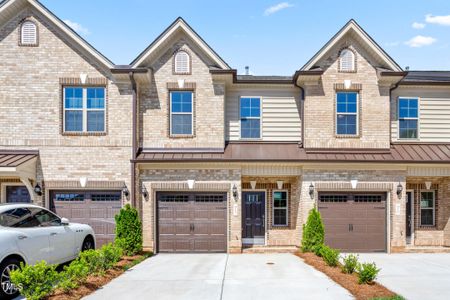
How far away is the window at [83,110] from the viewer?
1271 centimetres

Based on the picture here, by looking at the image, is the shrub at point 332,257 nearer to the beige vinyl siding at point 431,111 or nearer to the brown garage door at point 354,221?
the brown garage door at point 354,221

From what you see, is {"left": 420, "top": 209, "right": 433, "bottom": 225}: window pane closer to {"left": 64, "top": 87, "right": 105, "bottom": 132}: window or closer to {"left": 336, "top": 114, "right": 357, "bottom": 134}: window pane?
{"left": 336, "top": 114, "right": 357, "bottom": 134}: window pane

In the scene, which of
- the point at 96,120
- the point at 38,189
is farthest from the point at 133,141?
the point at 38,189

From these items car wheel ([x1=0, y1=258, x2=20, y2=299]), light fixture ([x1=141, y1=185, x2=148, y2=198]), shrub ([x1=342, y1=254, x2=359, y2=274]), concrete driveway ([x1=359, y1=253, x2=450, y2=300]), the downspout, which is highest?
the downspout

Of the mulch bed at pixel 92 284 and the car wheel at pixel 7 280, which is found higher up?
the car wheel at pixel 7 280

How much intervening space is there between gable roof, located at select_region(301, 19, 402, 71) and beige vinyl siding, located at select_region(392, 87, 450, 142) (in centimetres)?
160

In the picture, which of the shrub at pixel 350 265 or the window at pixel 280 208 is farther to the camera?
the window at pixel 280 208

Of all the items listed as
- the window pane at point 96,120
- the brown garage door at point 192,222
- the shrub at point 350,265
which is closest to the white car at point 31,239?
the brown garage door at point 192,222

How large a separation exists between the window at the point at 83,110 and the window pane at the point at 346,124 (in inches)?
365

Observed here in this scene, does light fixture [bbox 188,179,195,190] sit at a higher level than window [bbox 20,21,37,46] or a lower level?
lower

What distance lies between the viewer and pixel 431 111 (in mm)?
14180

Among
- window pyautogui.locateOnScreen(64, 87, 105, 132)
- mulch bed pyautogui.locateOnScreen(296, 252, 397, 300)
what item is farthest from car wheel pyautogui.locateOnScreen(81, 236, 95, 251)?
mulch bed pyautogui.locateOnScreen(296, 252, 397, 300)

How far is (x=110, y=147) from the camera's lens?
12.6 meters

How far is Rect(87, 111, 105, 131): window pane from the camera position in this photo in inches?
502
